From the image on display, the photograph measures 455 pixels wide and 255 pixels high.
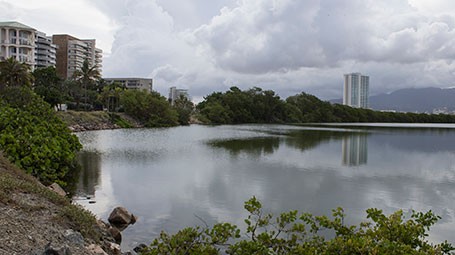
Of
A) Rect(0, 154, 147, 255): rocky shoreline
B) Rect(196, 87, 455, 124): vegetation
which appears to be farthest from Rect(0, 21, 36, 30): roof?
Rect(0, 154, 147, 255): rocky shoreline

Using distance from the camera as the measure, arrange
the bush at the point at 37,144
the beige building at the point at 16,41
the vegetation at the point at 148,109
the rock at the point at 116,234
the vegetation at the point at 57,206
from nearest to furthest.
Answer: the vegetation at the point at 57,206 < the rock at the point at 116,234 < the bush at the point at 37,144 < the vegetation at the point at 148,109 < the beige building at the point at 16,41

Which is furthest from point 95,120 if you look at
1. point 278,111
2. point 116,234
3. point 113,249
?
point 278,111

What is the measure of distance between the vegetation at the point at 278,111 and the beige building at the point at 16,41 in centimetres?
3642

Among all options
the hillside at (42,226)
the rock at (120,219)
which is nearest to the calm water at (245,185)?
the rock at (120,219)

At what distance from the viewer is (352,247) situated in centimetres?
473

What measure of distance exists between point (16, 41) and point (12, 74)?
3533cm

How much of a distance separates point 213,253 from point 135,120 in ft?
208

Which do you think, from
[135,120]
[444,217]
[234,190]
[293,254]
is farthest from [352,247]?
[135,120]

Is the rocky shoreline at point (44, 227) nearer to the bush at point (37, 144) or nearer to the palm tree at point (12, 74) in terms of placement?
the bush at point (37, 144)

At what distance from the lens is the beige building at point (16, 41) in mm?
73812

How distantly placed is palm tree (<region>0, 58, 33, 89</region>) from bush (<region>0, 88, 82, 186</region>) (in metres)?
26.8

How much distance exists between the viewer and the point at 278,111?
10938 centimetres

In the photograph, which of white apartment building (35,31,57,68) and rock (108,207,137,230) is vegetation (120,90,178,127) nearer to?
white apartment building (35,31,57,68)

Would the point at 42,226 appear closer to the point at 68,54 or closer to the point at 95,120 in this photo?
the point at 95,120
